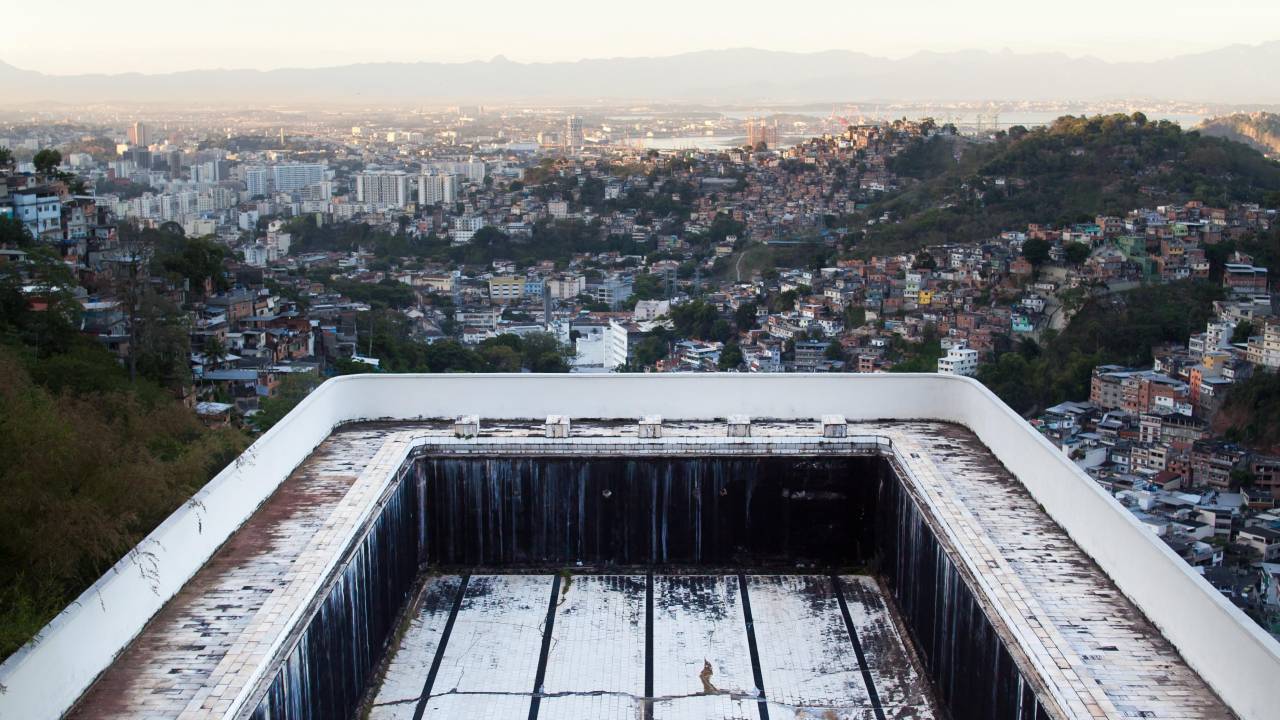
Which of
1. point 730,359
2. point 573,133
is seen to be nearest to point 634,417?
point 730,359

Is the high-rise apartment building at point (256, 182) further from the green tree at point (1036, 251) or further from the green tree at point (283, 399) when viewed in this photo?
the green tree at point (283, 399)

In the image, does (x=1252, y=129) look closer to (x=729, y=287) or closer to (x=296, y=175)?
(x=729, y=287)

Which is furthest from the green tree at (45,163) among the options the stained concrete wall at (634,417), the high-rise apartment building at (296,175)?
the high-rise apartment building at (296,175)

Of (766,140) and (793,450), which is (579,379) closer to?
(793,450)

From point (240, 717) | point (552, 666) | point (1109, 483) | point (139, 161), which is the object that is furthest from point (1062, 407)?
point (139, 161)

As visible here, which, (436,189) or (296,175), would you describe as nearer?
(436,189)

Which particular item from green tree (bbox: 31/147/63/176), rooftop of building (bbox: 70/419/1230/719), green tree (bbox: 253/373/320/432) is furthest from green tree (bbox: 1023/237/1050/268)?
rooftop of building (bbox: 70/419/1230/719)
